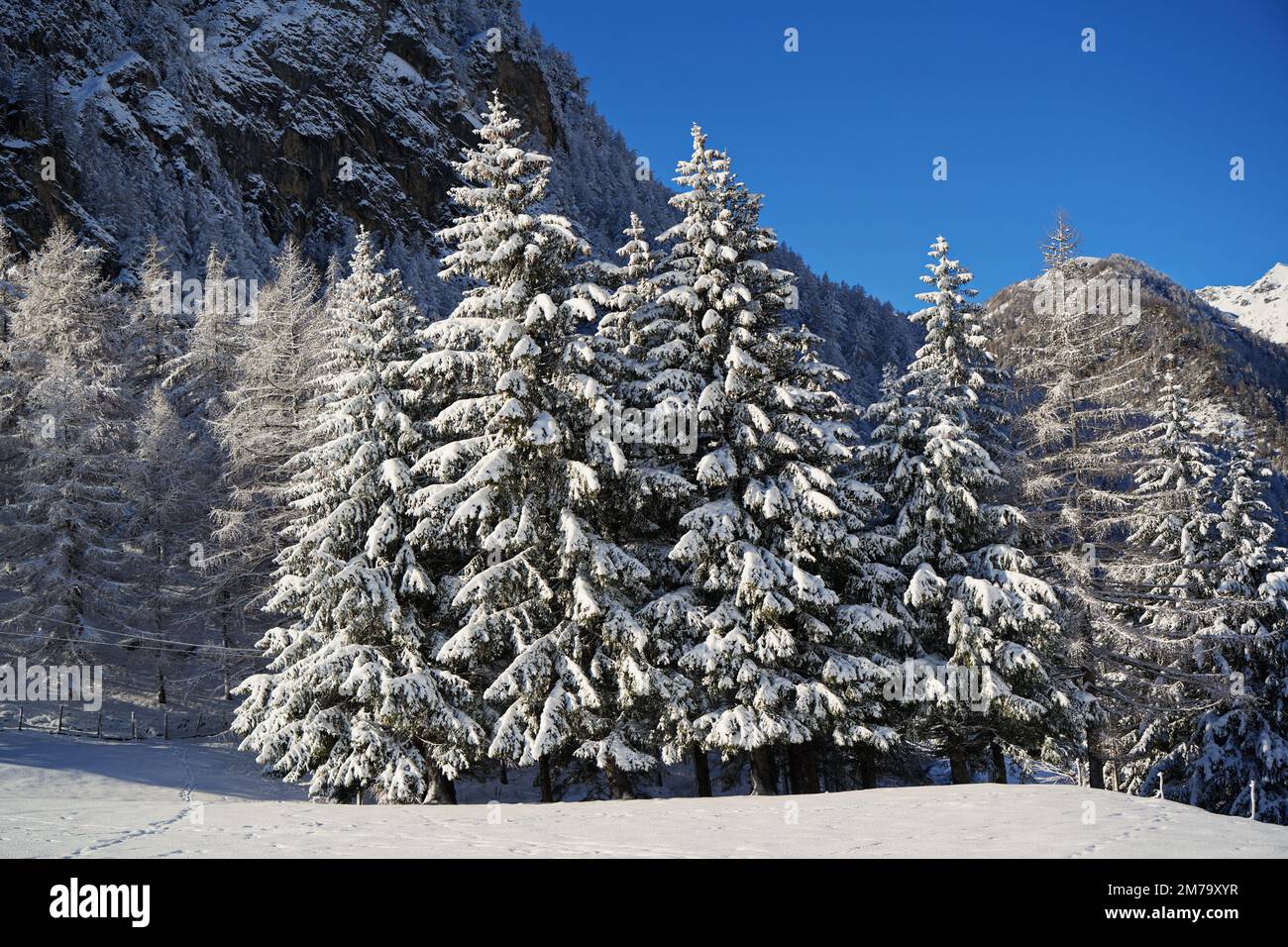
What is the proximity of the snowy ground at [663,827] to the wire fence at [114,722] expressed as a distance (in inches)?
409

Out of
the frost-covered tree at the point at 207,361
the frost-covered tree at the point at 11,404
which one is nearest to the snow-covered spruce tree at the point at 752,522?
the frost-covered tree at the point at 11,404

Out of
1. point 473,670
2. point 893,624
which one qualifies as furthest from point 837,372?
point 473,670

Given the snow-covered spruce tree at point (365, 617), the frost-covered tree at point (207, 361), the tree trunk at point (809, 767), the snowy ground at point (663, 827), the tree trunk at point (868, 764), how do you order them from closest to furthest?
the snowy ground at point (663, 827) < the snow-covered spruce tree at point (365, 617) < the tree trunk at point (868, 764) < the tree trunk at point (809, 767) < the frost-covered tree at point (207, 361)

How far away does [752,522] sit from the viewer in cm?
1705

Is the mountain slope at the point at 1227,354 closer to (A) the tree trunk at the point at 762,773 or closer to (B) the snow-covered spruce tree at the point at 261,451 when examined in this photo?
(B) the snow-covered spruce tree at the point at 261,451

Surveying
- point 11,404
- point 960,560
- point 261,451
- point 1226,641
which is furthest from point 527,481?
point 11,404

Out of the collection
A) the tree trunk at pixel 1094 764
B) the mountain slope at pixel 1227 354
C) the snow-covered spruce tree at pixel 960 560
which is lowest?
the tree trunk at pixel 1094 764

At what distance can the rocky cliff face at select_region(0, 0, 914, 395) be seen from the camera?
7500 centimetres

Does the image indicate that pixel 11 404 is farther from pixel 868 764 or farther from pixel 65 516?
pixel 868 764

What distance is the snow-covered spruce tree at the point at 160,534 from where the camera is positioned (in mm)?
31078

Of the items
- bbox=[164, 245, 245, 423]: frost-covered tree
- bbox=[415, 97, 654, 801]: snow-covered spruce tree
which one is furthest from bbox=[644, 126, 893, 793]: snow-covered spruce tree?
bbox=[164, 245, 245, 423]: frost-covered tree

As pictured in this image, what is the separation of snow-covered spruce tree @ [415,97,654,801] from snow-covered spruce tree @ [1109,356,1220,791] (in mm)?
13619

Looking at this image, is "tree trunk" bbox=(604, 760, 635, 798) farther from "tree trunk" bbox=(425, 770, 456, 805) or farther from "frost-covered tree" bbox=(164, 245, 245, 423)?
"frost-covered tree" bbox=(164, 245, 245, 423)
